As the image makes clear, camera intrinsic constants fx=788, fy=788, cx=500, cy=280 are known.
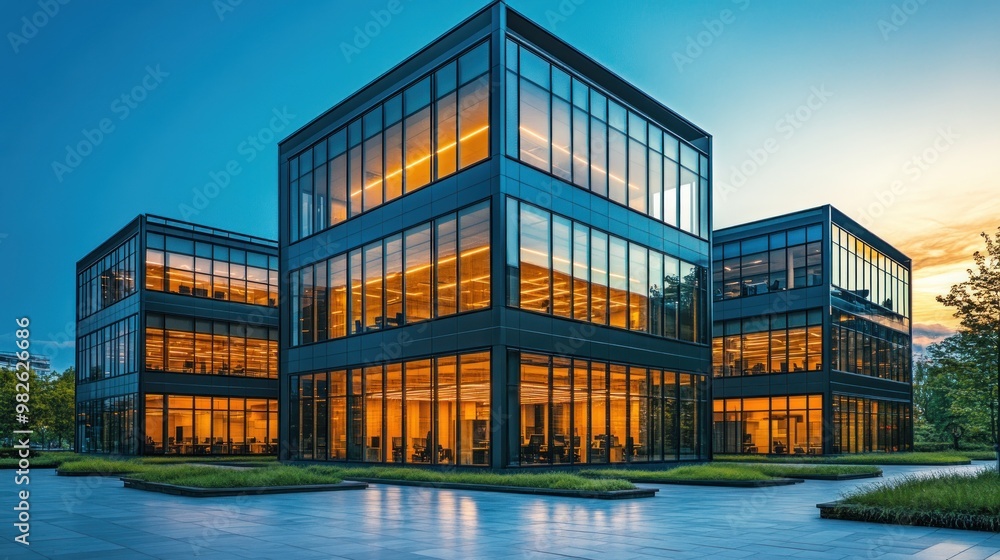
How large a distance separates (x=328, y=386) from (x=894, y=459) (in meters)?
32.2

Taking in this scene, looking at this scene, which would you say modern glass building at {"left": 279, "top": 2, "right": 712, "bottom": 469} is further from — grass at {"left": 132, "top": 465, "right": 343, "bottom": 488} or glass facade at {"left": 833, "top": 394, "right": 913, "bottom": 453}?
glass facade at {"left": 833, "top": 394, "right": 913, "bottom": 453}

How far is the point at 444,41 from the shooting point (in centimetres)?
3103

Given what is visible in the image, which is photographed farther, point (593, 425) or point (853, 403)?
point (853, 403)

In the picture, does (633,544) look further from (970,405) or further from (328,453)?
(970,405)

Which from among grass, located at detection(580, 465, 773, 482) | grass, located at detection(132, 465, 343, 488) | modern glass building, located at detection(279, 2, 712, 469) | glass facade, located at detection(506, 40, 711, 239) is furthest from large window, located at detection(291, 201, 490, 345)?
grass, located at detection(132, 465, 343, 488)

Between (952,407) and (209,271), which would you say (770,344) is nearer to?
(952,407)

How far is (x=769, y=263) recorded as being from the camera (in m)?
54.4

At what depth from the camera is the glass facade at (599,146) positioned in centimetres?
2966

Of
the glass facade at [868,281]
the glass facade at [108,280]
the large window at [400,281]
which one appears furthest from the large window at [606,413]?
the glass facade at [108,280]

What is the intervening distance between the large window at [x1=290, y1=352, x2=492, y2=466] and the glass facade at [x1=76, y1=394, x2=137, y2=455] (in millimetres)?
20313

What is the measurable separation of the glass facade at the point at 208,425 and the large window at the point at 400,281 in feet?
60.7

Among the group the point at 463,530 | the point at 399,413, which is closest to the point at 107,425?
the point at 399,413

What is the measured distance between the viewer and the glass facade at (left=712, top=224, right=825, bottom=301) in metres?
52.3

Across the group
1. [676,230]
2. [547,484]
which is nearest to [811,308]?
[676,230]
